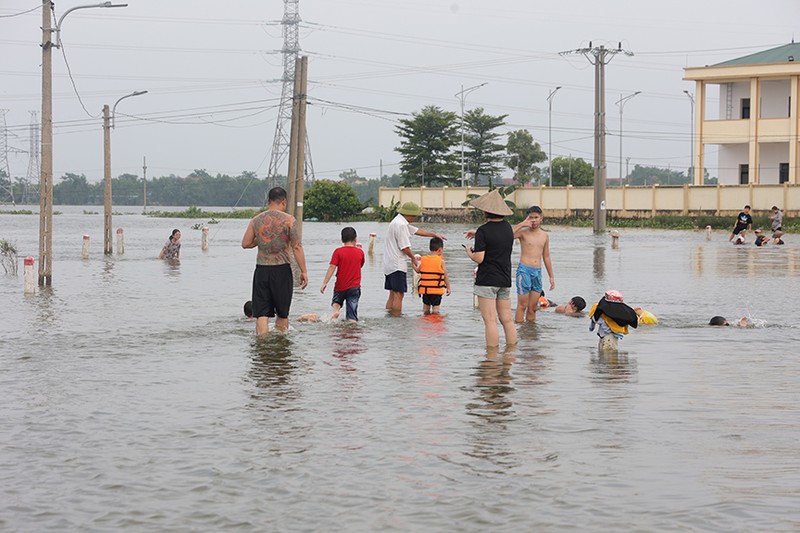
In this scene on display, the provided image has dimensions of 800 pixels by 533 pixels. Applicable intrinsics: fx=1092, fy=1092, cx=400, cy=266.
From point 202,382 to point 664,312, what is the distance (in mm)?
9818

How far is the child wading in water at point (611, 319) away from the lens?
506 inches

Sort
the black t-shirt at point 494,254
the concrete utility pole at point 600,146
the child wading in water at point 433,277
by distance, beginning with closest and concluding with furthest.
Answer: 1. the black t-shirt at point 494,254
2. the child wading in water at point 433,277
3. the concrete utility pole at point 600,146

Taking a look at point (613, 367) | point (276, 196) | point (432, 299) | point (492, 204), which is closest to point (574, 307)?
point (432, 299)

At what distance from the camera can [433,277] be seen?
674 inches

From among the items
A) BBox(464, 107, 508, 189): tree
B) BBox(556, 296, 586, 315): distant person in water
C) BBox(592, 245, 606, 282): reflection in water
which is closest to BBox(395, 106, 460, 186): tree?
BBox(464, 107, 508, 189): tree

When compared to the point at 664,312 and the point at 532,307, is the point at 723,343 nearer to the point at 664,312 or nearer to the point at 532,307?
the point at 532,307

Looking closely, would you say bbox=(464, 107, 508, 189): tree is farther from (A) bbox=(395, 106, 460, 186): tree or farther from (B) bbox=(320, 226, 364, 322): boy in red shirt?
(B) bbox=(320, 226, 364, 322): boy in red shirt

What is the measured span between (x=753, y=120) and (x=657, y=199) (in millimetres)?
7656

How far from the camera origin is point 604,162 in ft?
193

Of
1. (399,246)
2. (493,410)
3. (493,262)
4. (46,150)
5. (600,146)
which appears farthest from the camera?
(600,146)

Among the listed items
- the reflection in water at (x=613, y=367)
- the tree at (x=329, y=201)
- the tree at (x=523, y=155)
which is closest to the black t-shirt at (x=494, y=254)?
the reflection in water at (x=613, y=367)

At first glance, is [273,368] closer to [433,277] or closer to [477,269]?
[477,269]

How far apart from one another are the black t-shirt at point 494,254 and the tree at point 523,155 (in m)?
102

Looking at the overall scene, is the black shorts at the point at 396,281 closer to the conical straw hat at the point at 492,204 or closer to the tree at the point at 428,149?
the conical straw hat at the point at 492,204
